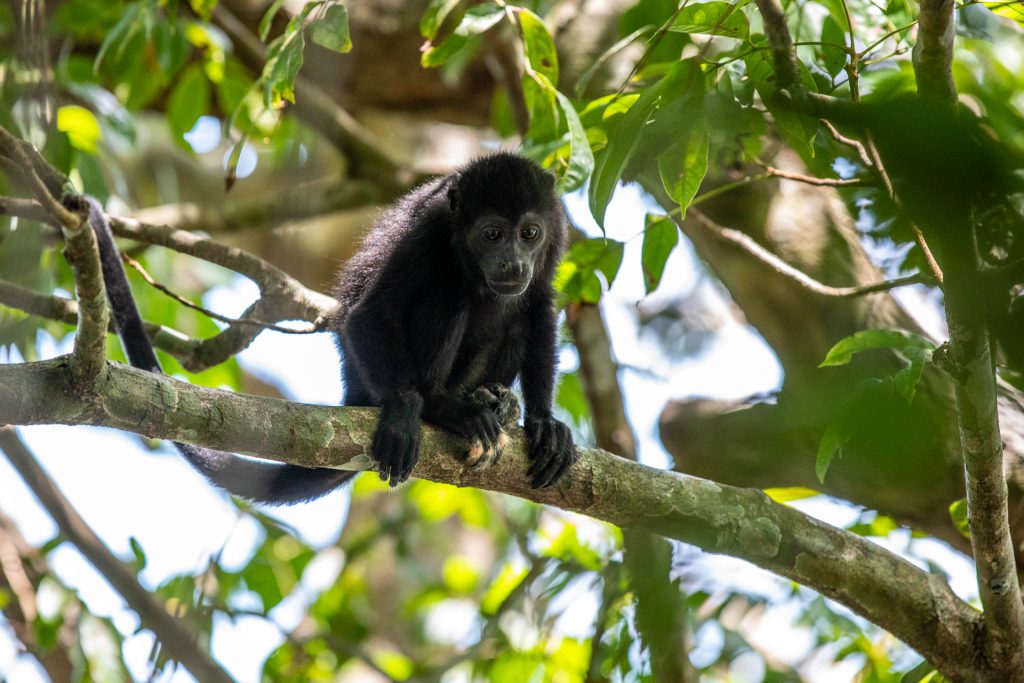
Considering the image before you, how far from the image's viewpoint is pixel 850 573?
3012 mm

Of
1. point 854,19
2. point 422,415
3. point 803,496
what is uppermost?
point 854,19

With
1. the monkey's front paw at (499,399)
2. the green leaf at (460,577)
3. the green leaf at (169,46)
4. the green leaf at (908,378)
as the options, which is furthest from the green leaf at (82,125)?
the green leaf at (460,577)

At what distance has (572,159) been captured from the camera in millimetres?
2750

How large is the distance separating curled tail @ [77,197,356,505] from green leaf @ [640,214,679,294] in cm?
134

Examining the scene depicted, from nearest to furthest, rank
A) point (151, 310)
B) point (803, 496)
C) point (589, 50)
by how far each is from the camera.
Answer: point (803, 496) → point (589, 50) → point (151, 310)

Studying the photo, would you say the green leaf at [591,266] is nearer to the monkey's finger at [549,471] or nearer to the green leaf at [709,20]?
the monkey's finger at [549,471]

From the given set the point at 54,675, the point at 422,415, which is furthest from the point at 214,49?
the point at 54,675

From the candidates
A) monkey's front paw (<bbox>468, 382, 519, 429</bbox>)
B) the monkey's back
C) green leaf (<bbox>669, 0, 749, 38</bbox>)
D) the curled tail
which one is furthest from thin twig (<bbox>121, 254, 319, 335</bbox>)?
green leaf (<bbox>669, 0, 749, 38</bbox>)

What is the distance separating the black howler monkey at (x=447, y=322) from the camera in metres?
3.10

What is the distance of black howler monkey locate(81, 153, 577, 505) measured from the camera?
122 inches

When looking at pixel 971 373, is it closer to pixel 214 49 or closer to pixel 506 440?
pixel 506 440

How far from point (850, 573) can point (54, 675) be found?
10.7ft

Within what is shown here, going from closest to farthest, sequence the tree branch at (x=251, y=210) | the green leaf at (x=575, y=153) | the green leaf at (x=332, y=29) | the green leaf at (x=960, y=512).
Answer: the green leaf at (x=332, y=29) → the green leaf at (x=575, y=153) → the green leaf at (x=960, y=512) → the tree branch at (x=251, y=210)

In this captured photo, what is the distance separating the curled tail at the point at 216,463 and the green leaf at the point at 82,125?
1.38m
